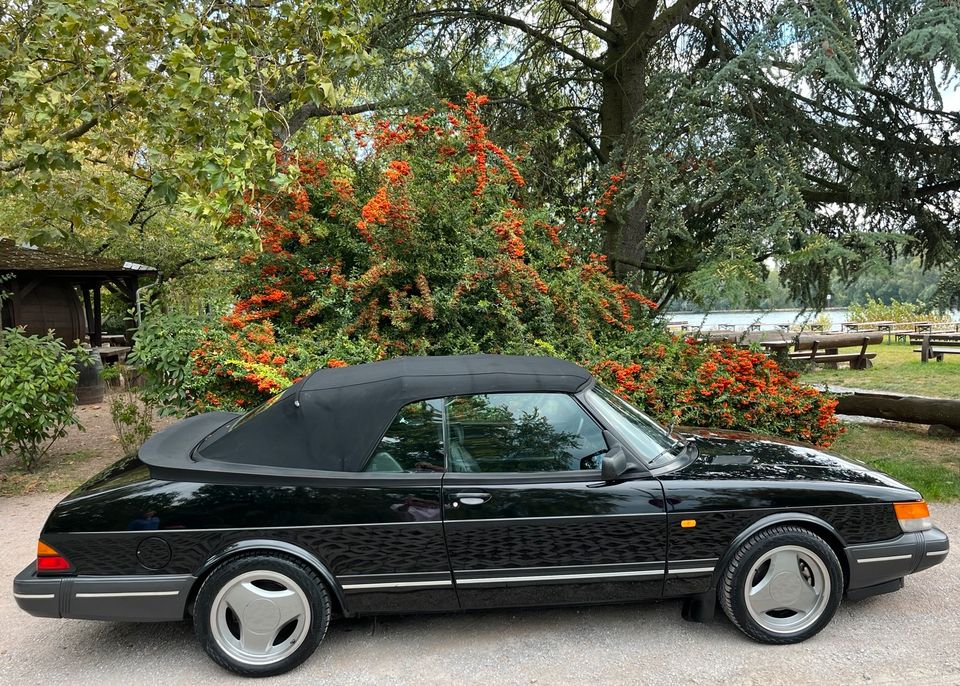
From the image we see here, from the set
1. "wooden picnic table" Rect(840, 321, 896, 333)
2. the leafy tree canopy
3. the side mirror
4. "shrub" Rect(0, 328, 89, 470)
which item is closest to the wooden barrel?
"shrub" Rect(0, 328, 89, 470)

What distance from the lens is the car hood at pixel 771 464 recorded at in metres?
3.54

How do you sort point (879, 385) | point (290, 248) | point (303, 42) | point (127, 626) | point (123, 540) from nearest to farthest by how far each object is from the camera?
point (123, 540) → point (127, 626) → point (290, 248) → point (303, 42) → point (879, 385)

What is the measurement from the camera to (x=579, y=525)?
10.9 ft

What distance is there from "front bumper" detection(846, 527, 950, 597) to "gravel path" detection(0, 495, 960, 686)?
0.89ft

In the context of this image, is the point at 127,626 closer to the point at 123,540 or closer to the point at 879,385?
the point at 123,540

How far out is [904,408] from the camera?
9352 millimetres

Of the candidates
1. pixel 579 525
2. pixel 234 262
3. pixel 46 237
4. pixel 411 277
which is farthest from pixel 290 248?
pixel 579 525

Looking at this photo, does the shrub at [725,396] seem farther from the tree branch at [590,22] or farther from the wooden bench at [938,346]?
the wooden bench at [938,346]

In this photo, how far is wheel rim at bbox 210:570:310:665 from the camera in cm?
323

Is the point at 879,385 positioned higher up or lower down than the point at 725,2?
lower down

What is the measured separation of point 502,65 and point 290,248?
18.3ft

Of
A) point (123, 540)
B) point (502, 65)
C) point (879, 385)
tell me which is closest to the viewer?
point (123, 540)

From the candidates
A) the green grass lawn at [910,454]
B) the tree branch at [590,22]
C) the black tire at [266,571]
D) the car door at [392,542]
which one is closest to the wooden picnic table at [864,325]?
the green grass lawn at [910,454]

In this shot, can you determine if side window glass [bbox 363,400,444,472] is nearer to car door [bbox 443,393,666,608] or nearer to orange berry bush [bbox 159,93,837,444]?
car door [bbox 443,393,666,608]
